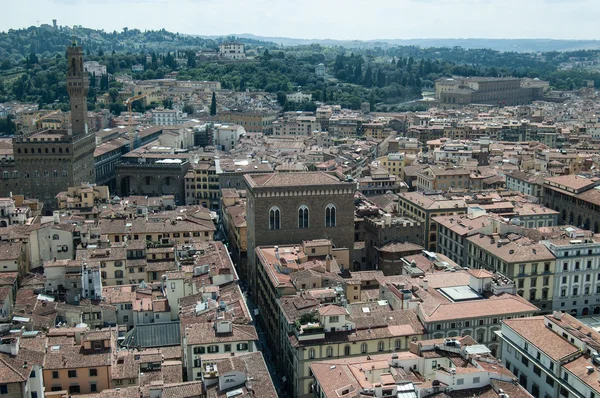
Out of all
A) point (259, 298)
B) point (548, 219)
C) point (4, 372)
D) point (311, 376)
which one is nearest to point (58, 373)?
point (4, 372)

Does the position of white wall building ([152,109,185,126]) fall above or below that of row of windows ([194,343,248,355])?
above

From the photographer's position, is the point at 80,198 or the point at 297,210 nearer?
the point at 297,210

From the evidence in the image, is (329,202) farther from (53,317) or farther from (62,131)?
(62,131)

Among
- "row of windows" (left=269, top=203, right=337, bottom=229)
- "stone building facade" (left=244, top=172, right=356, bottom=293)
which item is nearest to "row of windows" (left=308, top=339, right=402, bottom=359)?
"stone building facade" (left=244, top=172, right=356, bottom=293)

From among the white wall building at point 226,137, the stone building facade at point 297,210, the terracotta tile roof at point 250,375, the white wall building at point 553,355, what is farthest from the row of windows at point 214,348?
the white wall building at point 226,137

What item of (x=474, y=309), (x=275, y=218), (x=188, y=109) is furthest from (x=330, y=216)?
(x=188, y=109)

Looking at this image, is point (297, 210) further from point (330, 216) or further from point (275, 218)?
point (330, 216)

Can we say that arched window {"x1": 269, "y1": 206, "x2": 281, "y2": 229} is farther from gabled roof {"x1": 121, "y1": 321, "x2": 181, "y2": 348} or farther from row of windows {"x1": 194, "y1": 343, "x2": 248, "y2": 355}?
row of windows {"x1": 194, "y1": 343, "x2": 248, "y2": 355}
